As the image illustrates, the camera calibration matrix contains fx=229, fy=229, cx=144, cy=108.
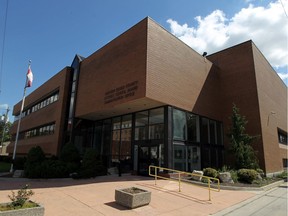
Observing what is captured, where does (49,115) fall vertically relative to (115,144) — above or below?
above

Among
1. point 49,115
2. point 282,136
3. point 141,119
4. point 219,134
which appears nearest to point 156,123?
point 141,119

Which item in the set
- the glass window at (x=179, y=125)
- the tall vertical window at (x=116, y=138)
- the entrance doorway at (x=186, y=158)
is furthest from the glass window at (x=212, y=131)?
the tall vertical window at (x=116, y=138)

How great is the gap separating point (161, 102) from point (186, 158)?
5311 mm

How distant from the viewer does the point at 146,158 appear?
1877 cm

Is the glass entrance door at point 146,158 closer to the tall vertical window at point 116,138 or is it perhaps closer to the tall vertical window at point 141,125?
the tall vertical window at point 141,125

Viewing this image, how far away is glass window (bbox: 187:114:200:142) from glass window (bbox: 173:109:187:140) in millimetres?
813

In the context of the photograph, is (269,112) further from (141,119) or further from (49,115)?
(49,115)

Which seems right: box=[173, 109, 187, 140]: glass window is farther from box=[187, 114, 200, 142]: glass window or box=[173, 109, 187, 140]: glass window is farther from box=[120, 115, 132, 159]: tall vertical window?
box=[120, 115, 132, 159]: tall vertical window

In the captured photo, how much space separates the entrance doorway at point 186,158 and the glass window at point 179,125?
0.82 metres

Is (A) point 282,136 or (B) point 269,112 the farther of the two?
(A) point 282,136

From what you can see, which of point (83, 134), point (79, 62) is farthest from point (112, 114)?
point (79, 62)

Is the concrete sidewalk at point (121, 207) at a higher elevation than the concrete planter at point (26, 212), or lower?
lower

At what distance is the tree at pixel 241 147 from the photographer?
19.5m

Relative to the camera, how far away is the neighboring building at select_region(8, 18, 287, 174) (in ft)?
58.5
